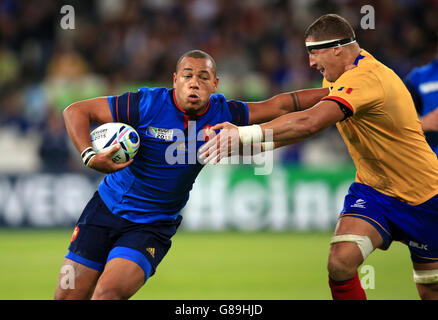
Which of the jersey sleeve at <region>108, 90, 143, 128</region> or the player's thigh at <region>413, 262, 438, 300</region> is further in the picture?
the player's thigh at <region>413, 262, 438, 300</region>

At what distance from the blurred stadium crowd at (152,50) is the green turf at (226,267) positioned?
2025 mm

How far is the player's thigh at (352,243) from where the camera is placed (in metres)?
5.30

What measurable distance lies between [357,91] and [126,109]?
1894 mm

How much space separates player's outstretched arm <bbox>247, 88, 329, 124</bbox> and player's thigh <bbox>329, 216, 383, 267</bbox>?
3.54 ft

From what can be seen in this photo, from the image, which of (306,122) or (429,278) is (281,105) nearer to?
(306,122)

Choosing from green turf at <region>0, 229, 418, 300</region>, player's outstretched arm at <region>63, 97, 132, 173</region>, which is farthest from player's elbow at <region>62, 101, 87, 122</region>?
green turf at <region>0, 229, 418, 300</region>

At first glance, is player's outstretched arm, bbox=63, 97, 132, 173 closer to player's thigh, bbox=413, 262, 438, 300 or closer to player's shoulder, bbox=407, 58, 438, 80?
player's thigh, bbox=413, 262, 438, 300

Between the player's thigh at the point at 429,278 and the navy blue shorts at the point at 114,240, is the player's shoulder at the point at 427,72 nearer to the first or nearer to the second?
the player's thigh at the point at 429,278

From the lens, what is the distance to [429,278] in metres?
5.66

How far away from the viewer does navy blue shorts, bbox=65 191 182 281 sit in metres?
5.27

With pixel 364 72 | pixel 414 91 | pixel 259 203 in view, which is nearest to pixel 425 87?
pixel 414 91

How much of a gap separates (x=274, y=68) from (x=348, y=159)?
9.65ft

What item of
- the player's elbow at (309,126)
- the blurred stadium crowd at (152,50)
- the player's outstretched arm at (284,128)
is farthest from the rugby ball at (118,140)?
the blurred stadium crowd at (152,50)
